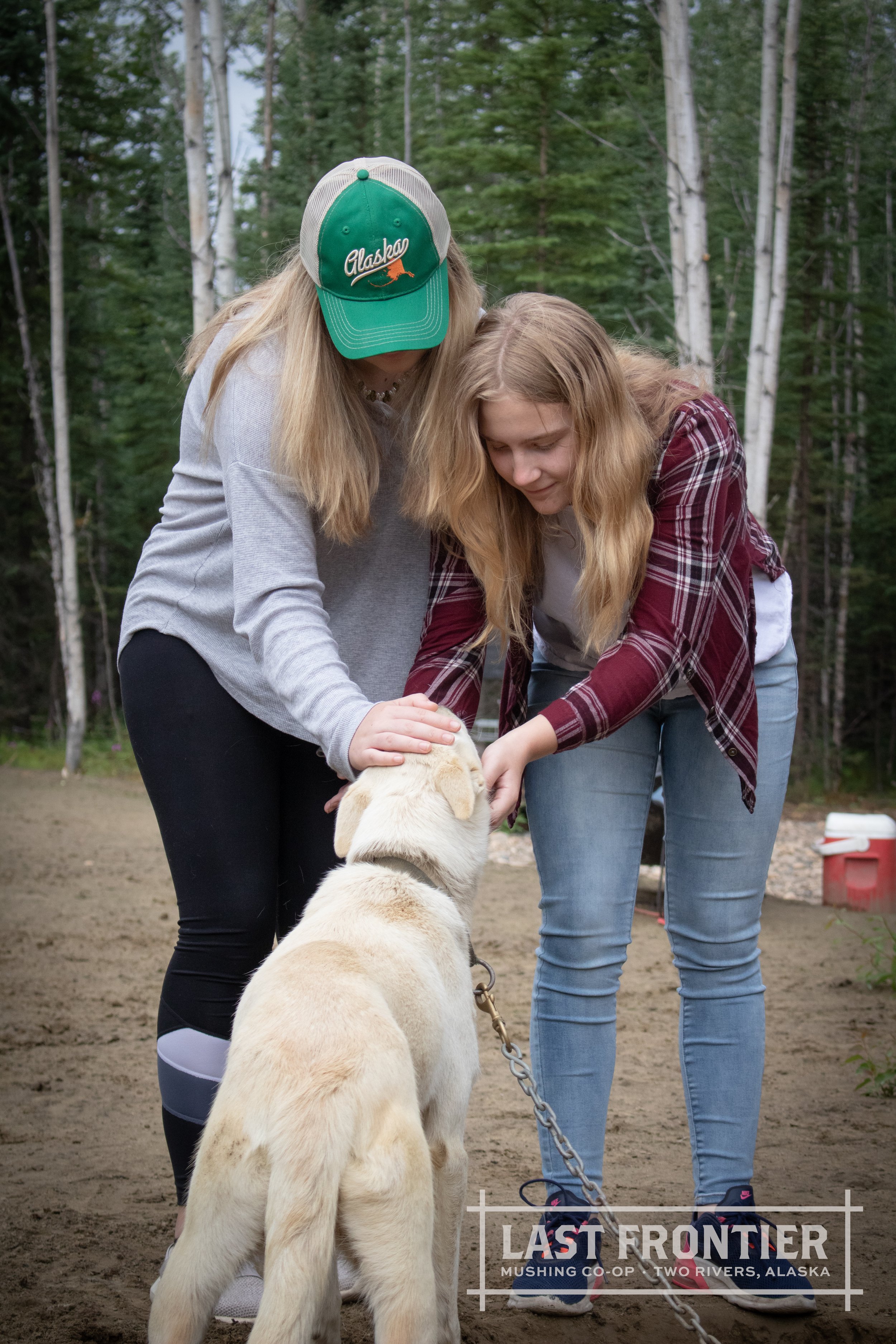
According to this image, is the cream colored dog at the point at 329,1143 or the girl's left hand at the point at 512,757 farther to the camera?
the girl's left hand at the point at 512,757

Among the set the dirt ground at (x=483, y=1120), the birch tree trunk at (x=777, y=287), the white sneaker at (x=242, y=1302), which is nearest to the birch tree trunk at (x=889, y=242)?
the birch tree trunk at (x=777, y=287)

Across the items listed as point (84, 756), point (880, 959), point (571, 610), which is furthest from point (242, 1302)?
point (84, 756)

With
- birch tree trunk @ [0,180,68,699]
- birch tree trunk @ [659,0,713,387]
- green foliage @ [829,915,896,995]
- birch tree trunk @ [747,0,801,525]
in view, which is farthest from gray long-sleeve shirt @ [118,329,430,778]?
birch tree trunk @ [0,180,68,699]

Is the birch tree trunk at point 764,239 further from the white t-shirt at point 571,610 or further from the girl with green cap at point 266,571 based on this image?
the girl with green cap at point 266,571

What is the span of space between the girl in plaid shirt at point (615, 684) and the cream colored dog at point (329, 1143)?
0.59 meters

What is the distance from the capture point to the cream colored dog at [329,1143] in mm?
1621

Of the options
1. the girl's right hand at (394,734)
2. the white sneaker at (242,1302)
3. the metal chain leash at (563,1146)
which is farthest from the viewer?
the white sneaker at (242,1302)

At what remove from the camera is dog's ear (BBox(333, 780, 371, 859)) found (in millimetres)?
2307

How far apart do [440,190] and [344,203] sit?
20.3 metres

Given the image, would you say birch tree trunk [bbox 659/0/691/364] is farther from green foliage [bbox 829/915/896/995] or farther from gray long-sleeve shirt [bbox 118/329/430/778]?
gray long-sleeve shirt [bbox 118/329/430/778]

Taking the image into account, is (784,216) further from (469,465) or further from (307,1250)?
(307,1250)

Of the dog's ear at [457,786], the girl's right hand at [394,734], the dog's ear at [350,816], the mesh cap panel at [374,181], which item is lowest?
the dog's ear at [350,816]

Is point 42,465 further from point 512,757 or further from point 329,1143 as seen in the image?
point 329,1143

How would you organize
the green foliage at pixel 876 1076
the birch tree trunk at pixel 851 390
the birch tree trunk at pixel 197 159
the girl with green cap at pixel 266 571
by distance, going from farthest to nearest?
the birch tree trunk at pixel 851 390
the birch tree trunk at pixel 197 159
the green foliage at pixel 876 1076
the girl with green cap at pixel 266 571
